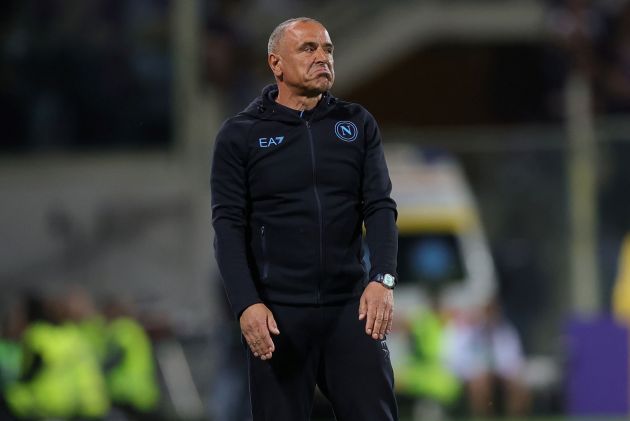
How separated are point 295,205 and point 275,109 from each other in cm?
34

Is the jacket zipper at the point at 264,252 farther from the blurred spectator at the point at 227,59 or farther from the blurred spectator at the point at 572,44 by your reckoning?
the blurred spectator at the point at 572,44

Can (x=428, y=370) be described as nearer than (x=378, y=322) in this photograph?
No

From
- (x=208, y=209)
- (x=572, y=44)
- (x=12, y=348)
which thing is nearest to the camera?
(x=12, y=348)

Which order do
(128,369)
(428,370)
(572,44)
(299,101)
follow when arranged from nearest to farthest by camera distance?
(299,101) → (128,369) → (428,370) → (572,44)

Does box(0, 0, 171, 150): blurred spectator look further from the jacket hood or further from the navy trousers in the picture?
the navy trousers

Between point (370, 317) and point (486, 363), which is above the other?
point (370, 317)

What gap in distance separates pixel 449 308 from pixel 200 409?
2.44 meters

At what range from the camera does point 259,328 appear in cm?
521

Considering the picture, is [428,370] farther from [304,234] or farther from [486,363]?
[304,234]

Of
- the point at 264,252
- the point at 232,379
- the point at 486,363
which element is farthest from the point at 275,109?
the point at 486,363

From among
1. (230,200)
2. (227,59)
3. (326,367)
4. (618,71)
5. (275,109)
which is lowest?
(326,367)

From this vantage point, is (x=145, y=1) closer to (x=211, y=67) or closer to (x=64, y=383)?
(x=211, y=67)

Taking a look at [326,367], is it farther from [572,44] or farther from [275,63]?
[572,44]

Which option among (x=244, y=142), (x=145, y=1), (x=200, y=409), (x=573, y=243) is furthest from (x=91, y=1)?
(x=244, y=142)
